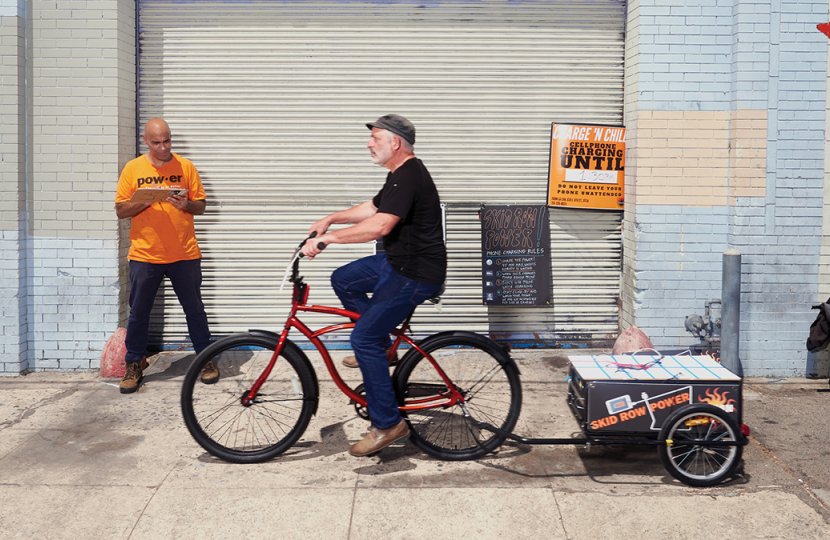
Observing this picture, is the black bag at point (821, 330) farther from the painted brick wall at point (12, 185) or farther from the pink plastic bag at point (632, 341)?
the painted brick wall at point (12, 185)

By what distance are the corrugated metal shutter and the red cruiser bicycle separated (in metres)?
2.62

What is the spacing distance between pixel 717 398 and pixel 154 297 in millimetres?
4405

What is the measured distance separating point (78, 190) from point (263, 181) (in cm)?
163

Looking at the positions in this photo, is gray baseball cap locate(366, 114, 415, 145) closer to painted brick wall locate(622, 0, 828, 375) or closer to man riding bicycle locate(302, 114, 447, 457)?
man riding bicycle locate(302, 114, 447, 457)

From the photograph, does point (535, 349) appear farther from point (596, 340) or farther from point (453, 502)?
point (453, 502)

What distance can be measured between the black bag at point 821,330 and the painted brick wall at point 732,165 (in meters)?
0.41

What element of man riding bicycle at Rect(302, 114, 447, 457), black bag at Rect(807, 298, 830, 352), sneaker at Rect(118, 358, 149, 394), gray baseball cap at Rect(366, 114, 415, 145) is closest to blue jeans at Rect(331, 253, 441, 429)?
man riding bicycle at Rect(302, 114, 447, 457)

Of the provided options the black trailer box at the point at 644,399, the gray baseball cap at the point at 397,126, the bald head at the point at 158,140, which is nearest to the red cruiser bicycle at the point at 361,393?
the black trailer box at the point at 644,399

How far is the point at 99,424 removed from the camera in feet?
21.3

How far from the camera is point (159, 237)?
23.4 ft

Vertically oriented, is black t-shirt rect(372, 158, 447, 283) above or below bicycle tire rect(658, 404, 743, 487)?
above

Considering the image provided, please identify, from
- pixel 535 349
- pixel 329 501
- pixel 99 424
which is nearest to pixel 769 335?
pixel 535 349

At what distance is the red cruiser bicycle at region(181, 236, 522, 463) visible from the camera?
5469 millimetres

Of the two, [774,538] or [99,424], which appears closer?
[774,538]
